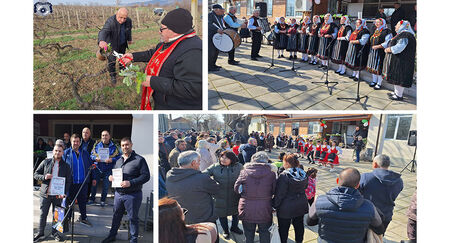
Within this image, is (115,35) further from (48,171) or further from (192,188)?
(192,188)

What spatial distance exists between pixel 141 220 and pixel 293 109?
8.78ft

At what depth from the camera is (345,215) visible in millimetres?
2131

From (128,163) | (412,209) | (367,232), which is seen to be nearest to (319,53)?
(412,209)

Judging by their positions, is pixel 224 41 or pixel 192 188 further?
pixel 224 41

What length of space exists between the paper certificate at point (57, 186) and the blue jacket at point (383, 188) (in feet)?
11.6

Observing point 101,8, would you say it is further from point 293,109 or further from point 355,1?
point 355,1

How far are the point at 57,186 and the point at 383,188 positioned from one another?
379 centimetres

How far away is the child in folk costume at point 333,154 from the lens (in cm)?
312

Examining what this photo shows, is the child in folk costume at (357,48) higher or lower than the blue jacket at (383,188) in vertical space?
higher

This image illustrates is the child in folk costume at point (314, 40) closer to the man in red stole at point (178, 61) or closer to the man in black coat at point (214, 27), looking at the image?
the man in black coat at point (214, 27)

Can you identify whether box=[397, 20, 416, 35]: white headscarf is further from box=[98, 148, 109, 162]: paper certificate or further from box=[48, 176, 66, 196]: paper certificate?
box=[48, 176, 66, 196]: paper certificate

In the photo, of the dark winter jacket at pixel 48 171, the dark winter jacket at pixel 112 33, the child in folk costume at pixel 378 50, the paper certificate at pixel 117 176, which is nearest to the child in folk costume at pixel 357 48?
the child in folk costume at pixel 378 50

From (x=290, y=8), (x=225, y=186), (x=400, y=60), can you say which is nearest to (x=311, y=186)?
(x=225, y=186)

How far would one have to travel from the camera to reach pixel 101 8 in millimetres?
3211
